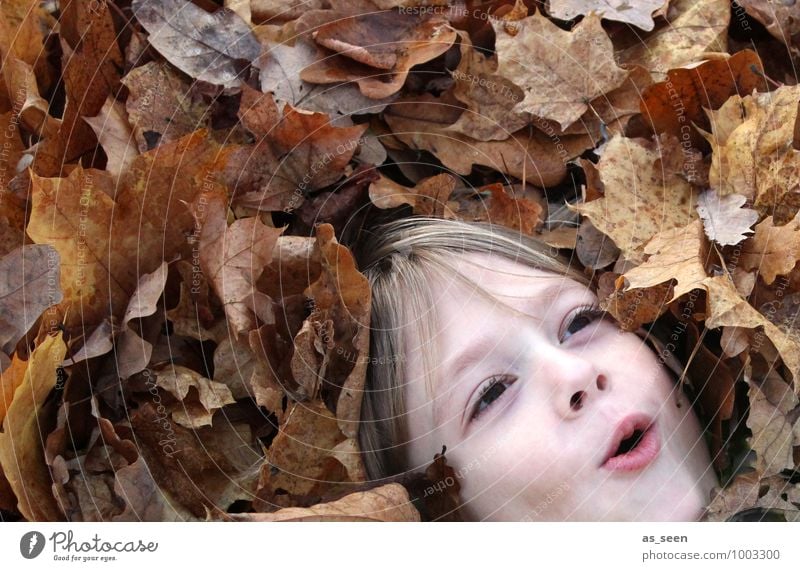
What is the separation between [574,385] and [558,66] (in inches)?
11.0

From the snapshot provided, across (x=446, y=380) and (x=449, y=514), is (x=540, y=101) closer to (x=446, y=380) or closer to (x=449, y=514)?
(x=446, y=380)

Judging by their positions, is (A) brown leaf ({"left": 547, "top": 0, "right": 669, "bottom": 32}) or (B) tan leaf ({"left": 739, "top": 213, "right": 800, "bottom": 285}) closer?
(B) tan leaf ({"left": 739, "top": 213, "right": 800, "bottom": 285})

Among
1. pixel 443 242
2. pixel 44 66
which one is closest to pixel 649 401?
pixel 443 242

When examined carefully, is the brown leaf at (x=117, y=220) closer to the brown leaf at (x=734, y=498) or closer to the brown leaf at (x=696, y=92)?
the brown leaf at (x=696, y=92)

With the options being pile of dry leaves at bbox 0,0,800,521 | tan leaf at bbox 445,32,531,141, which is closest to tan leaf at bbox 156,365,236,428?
pile of dry leaves at bbox 0,0,800,521

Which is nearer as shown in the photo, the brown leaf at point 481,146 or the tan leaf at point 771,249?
the tan leaf at point 771,249

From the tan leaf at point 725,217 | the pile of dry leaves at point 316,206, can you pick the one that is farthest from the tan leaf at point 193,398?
the tan leaf at point 725,217

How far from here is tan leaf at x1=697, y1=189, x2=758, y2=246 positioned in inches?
26.5

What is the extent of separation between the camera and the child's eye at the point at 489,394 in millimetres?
717

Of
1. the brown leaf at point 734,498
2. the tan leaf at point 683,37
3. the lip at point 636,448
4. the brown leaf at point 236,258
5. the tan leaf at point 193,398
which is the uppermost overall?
the tan leaf at point 683,37

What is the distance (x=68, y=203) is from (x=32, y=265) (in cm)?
6

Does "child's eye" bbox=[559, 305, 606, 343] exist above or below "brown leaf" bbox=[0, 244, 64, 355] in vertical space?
below

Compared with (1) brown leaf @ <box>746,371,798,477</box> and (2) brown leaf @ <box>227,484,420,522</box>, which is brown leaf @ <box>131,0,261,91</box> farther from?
(1) brown leaf @ <box>746,371,798,477</box>

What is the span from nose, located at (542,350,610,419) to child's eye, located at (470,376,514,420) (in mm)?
34
